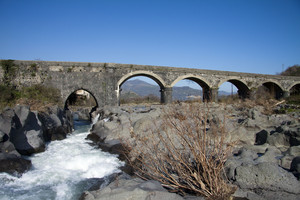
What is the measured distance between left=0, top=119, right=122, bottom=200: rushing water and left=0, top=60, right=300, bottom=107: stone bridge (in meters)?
8.01

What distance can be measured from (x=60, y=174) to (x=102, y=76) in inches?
474

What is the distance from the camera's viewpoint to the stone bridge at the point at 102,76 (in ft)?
53.0

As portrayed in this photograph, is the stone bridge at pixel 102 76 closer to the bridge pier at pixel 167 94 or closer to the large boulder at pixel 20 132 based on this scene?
the bridge pier at pixel 167 94

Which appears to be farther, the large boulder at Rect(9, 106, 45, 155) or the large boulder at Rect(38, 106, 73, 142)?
the large boulder at Rect(38, 106, 73, 142)

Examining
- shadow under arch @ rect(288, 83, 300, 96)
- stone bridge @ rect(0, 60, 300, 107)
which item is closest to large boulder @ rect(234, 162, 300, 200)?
stone bridge @ rect(0, 60, 300, 107)

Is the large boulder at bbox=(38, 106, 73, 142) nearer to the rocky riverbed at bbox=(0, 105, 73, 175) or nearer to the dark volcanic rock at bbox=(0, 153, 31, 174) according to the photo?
the rocky riverbed at bbox=(0, 105, 73, 175)

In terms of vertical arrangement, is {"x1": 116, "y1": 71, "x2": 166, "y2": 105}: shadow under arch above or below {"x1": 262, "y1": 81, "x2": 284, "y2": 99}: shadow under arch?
above

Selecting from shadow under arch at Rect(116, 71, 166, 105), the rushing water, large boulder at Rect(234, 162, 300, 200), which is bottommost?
the rushing water

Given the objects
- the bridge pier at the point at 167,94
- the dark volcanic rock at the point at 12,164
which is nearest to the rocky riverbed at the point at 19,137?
the dark volcanic rock at the point at 12,164

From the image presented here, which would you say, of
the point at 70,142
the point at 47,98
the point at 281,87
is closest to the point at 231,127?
the point at 70,142

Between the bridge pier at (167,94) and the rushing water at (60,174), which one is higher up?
the bridge pier at (167,94)

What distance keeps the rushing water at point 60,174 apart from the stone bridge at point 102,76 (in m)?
8.01

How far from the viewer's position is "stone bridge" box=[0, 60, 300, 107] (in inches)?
635

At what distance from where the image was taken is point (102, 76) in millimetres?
17672
